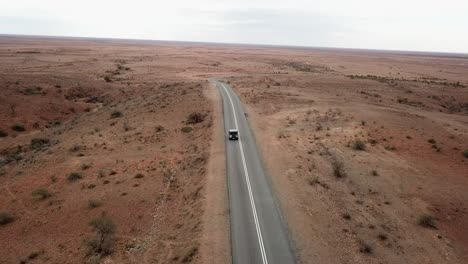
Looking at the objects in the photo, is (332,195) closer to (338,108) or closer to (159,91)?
(338,108)

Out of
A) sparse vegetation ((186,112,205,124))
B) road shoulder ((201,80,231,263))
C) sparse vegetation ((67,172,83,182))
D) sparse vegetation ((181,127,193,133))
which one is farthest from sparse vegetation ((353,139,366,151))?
sparse vegetation ((67,172,83,182))

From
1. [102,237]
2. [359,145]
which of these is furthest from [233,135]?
[102,237]

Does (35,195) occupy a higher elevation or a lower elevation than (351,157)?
lower

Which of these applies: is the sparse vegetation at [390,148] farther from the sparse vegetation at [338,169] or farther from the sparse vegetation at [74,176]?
the sparse vegetation at [74,176]

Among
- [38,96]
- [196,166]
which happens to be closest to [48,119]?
[38,96]

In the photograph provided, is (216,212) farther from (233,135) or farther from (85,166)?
(85,166)

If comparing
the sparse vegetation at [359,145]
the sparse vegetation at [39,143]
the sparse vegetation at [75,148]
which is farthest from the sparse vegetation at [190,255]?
the sparse vegetation at [39,143]
